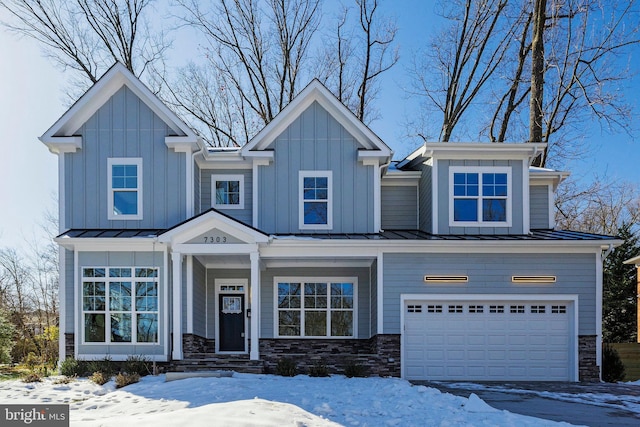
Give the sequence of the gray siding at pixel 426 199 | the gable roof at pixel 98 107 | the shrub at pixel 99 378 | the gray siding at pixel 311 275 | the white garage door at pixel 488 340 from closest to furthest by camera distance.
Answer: the shrub at pixel 99 378 < the white garage door at pixel 488 340 < the gable roof at pixel 98 107 < the gray siding at pixel 426 199 < the gray siding at pixel 311 275

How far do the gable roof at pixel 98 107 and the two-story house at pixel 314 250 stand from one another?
0.16 ft

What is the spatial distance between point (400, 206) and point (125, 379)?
29.0 ft

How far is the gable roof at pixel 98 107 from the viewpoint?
14484 millimetres

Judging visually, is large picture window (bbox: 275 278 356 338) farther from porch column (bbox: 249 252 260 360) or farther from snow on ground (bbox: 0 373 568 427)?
snow on ground (bbox: 0 373 568 427)

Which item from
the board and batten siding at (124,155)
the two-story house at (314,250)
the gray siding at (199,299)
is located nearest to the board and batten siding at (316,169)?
the two-story house at (314,250)

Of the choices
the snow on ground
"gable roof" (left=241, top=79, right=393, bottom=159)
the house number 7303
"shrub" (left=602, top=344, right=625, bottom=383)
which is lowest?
"shrub" (left=602, top=344, right=625, bottom=383)

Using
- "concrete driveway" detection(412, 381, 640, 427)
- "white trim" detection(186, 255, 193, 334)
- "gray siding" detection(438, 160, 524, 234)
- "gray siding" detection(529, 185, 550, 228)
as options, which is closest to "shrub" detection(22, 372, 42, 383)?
"white trim" detection(186, 255, 193, 334)

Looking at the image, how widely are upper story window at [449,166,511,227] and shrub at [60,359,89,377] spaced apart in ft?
32.7

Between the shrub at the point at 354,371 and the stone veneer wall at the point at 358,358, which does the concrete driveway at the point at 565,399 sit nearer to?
the stone veneer wall at the point at 358,358

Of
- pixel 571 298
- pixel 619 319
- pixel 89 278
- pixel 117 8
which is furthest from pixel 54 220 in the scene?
pixel 619 319

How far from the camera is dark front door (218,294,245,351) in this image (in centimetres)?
1572

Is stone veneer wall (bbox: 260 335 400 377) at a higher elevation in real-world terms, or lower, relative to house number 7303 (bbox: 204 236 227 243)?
lower

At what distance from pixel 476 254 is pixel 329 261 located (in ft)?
12.7

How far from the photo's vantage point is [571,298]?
13883mm
